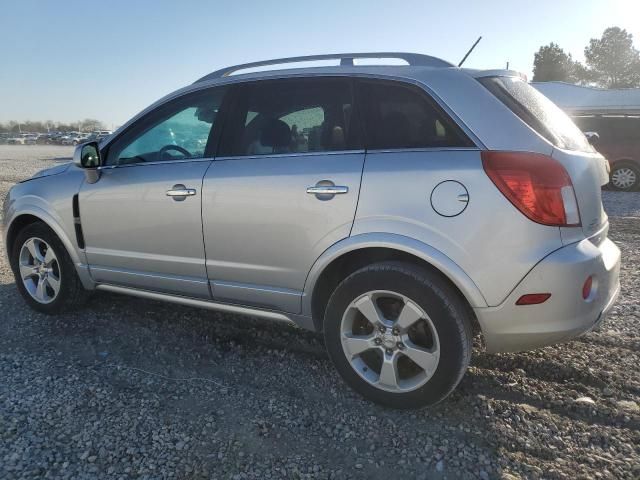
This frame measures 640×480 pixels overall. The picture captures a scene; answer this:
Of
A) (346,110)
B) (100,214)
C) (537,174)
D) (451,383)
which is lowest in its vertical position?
(451,383)

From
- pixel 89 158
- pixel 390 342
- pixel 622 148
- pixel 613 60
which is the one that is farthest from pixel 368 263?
pixel 613 60

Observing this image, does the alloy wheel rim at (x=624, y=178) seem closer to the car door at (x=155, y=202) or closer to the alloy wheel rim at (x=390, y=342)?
the alloy wheel rim at (x=390, y=342)

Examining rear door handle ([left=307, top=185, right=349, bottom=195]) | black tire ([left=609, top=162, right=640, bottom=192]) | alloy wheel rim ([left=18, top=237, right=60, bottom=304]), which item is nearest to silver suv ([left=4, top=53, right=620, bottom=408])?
rear door handle ([left=307, top=185, right=349, bottom=195])

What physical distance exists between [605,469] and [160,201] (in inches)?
112

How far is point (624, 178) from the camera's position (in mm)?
11820

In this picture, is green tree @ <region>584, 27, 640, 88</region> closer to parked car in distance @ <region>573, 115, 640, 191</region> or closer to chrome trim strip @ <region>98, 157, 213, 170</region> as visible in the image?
parked car in distance @ <region>573, 115, 640, 191</region>

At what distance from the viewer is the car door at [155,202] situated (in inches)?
128

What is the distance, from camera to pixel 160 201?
10.9 feet

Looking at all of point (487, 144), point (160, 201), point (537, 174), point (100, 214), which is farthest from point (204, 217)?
point (537, 174)

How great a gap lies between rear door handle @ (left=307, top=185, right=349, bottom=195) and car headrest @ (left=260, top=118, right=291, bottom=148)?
43 cm

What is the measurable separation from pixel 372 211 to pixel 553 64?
7377cm

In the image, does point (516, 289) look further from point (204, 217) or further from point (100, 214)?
point (100, 214)

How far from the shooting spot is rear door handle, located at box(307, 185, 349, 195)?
269 cm

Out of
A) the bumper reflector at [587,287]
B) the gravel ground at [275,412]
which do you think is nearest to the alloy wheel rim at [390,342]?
the gravel ground at [275,412]
